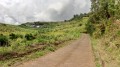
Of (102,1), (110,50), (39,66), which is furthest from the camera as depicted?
(102,1)

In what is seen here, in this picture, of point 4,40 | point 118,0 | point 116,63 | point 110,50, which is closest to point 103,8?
point 4,40

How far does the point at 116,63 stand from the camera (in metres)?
19.4

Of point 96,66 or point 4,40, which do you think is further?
point 4,40

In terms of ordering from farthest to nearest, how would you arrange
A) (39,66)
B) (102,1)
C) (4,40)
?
1. (102,1)
2. (4,40)
3. (39,66)

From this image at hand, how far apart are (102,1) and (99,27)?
587cm

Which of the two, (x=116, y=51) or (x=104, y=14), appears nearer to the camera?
(x=116, y=51)

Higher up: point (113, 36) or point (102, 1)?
point (102, 1)

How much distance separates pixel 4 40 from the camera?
48688 mm

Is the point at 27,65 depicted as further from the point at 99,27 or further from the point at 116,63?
the point at 99,27

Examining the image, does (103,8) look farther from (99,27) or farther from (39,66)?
(39,66)

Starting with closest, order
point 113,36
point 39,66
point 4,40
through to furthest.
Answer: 1. point 39,66
2. point 113,36
3. point 4,40

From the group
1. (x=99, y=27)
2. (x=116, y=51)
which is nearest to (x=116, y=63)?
(x=116, y=51)

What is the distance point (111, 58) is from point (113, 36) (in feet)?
16.9

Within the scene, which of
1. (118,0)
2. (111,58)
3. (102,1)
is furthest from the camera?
(102,1)
